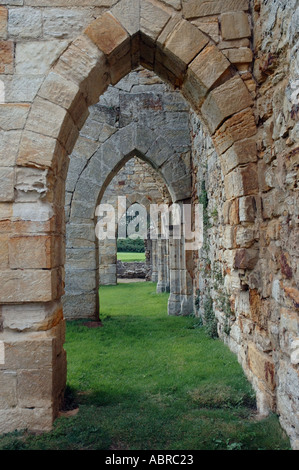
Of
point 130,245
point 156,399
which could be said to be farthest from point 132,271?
point 156,399

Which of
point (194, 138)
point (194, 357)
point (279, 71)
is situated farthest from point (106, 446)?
point (194, 138)

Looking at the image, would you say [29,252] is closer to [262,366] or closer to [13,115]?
[13,115]

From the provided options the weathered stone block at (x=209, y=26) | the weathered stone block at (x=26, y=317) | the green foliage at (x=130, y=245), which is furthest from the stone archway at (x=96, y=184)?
the green foliage at (x=130, y=245)

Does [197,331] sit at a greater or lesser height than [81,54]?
lesser

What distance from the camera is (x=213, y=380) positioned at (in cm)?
392

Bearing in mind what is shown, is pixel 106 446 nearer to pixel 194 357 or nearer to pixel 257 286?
pixel 257 286

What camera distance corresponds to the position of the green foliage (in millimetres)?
25231

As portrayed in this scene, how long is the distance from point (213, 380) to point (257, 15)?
3.28 m

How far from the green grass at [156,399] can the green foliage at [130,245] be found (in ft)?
61.9

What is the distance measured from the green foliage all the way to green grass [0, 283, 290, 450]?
1888cm

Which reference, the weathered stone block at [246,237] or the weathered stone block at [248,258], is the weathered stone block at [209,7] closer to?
the weathered stone block at [246,237]

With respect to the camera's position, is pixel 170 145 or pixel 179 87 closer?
pixel 179 87

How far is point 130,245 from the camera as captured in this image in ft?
83.9

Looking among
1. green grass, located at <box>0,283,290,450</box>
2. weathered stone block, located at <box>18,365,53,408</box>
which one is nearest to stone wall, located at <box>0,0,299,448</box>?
weathered stone block, located at <box>18,365,53,408</box>
